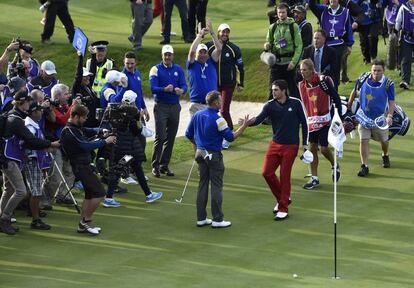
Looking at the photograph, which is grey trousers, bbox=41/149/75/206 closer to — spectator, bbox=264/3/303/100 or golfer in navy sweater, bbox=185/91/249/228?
golfer in navy sweater, bbox=185/91/249/228

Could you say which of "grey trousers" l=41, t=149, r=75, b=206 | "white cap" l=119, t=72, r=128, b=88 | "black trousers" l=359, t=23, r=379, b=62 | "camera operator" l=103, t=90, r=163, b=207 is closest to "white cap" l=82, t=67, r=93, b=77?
"white cap" l=119, t=72, r=128, b=88

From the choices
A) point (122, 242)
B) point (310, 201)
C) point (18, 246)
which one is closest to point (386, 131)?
point (310, 201)

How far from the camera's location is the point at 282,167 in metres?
17.6

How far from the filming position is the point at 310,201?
18.6m

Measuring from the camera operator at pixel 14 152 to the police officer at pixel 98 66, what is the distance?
3735 mm

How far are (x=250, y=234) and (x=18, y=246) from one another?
342 centimetres

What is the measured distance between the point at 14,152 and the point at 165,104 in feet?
14.3

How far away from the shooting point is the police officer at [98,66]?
67.4 ft

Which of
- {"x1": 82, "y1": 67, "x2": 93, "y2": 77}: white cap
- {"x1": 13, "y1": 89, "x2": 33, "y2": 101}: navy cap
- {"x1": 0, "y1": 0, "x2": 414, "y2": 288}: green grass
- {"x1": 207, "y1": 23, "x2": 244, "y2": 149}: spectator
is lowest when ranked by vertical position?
{"x1": 0, "y1": 0, "x2": 414, "y2": 288}: green grass

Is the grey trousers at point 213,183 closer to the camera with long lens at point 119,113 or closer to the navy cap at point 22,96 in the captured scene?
the camera with long lens at point 119,113

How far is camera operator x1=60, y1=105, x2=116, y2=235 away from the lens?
16625mm

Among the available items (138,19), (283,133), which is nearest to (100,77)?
(283,133)

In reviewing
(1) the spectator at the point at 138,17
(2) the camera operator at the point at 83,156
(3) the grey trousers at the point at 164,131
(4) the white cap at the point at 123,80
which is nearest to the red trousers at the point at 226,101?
(3) the grey trousers at the point at 164,131

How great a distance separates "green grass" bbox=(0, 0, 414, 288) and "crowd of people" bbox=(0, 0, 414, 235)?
32 cm
